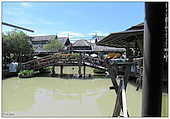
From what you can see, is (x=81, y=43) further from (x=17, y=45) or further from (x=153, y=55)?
(x=153, y=55)

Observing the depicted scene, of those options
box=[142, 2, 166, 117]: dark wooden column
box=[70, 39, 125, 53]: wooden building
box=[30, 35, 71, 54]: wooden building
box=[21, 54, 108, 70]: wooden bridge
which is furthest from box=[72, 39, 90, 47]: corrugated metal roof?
box=[142, 2, 166, 117]: dark wooden column

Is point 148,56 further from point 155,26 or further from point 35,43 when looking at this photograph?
point 35,43

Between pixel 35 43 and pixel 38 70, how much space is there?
62.8ft

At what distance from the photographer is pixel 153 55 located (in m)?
0.94

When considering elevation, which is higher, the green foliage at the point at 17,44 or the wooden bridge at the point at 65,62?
the green foliage at the point at 17,44

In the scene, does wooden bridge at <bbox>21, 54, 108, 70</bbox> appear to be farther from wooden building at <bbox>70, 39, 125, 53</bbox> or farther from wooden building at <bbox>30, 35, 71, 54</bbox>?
wooden building at <bbox>30, 35, 71, 54</bbox>

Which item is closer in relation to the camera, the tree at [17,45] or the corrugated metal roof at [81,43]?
the tree at [17,45]

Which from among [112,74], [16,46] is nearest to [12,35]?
[16,46]

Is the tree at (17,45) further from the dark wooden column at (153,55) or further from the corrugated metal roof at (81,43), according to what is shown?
the dark wooden column at (153,55)

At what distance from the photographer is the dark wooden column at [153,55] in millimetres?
942

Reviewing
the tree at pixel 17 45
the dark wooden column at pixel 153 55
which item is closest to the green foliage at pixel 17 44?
the tree at pixel 17 45

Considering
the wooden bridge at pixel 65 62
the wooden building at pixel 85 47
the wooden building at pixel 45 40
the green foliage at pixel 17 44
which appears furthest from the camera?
the wooden building at pixel 45 40

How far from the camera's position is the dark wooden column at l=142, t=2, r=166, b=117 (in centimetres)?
94

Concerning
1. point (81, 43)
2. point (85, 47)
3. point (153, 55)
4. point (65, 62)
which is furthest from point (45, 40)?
point (153, 55)
